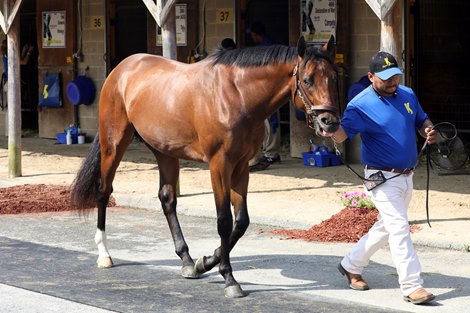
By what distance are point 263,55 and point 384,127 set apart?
1.14 metres

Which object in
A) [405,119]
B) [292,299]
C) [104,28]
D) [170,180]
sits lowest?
[292,299]

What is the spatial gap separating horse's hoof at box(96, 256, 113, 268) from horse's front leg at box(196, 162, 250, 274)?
984mm

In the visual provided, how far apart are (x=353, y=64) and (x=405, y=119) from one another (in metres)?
8.16

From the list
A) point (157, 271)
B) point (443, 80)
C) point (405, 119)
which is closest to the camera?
point (405, 119)

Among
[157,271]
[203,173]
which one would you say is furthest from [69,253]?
[203,173]

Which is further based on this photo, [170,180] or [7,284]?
[170,180]

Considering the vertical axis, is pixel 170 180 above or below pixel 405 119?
below

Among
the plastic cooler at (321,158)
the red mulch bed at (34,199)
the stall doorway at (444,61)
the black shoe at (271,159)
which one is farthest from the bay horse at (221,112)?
the stall doorway at (444,61)

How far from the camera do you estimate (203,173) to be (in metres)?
15.3

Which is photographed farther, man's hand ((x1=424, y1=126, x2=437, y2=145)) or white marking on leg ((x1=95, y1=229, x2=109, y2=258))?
white marking on leg ((x1=95, y1=229, x2=109, y2=258))

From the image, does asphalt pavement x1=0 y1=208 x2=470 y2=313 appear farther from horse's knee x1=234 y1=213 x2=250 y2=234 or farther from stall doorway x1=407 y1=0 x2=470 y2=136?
stall doorway x1=407 y1=0 x2=470 y2=136

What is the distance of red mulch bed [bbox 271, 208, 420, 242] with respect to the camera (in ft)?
33.9

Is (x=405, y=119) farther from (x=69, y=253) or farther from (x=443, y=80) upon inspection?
(x=443, y=80)

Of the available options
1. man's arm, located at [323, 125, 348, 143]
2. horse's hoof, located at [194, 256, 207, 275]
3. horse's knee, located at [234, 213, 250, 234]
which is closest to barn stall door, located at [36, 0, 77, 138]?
horse's hoof, located at [194, 256, 207, 275]
